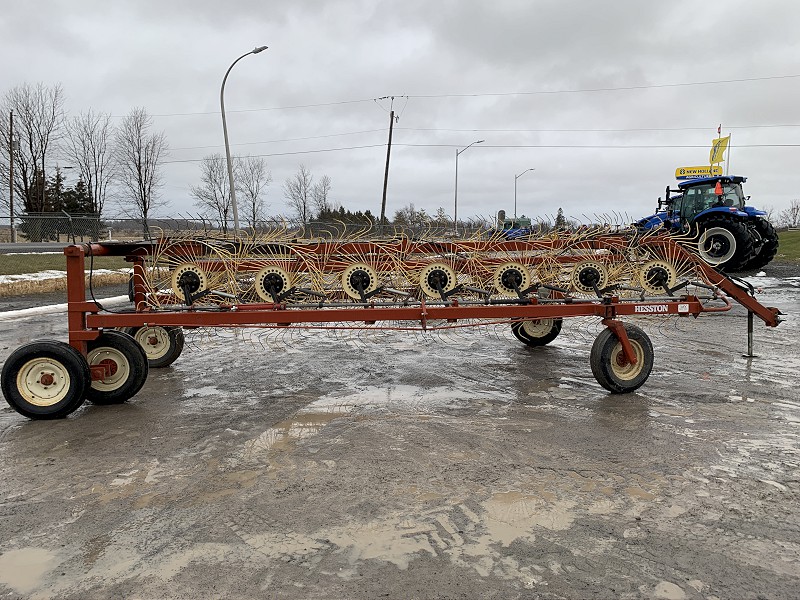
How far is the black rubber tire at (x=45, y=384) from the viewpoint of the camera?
5.16 metres

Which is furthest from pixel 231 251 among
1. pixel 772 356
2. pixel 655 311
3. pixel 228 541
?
pixel 772 356

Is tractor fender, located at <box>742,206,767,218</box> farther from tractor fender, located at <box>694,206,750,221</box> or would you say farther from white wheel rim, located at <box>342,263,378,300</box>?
white wheel rim, located at <box>342,263,378,300</box>

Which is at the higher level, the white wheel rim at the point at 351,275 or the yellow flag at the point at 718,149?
the yellow flag at the point at 718,149

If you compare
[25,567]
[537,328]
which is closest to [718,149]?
[537,328]

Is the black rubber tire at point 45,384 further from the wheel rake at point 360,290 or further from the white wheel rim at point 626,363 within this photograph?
the white wheel rim at point 626,363

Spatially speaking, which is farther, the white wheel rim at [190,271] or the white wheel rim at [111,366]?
the white wheel rim at [190,271]

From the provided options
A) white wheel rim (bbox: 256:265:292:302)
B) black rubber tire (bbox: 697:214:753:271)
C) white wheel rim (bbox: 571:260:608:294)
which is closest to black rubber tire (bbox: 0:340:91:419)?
white wheel rim (bbox: 256:265:292:302)

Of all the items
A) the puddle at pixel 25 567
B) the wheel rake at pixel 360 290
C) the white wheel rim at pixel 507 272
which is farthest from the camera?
the white wheel rim at pixel 507 272

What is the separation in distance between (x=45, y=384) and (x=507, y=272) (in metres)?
4.50

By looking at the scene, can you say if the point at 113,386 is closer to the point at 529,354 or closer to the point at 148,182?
the point at 529,354

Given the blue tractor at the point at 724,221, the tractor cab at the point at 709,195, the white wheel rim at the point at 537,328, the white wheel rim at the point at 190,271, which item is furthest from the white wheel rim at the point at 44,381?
the tractor cab at the point at 709,195

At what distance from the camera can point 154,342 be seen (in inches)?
295

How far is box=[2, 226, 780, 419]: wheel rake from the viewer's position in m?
5.50

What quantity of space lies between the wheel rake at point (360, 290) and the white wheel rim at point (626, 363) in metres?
0.01
